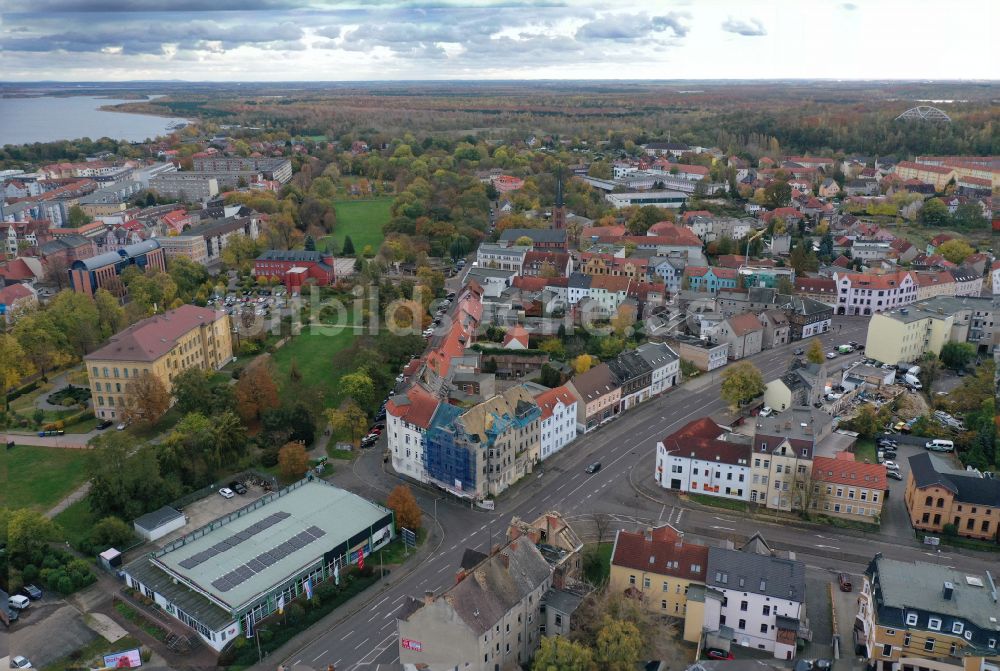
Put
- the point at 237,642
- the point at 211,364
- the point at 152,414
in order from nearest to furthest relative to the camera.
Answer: the point at 237,642 < the point at 152,414 < the point at 211,364

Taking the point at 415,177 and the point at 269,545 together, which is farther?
the point at 415,177

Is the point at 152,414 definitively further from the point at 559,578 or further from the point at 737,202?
the point at 737,202

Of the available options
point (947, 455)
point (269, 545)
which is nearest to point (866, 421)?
point (947, 455)

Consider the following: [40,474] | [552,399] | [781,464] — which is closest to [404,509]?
[552,399]

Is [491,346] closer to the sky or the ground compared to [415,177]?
closer to the ground

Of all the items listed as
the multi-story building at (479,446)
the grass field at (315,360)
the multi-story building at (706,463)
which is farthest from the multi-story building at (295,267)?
the multi-story building at (706,463)

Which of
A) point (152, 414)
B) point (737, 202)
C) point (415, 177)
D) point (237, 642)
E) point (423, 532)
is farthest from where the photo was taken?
point (415, 177)

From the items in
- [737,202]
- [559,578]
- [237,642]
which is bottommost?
[237,642]
